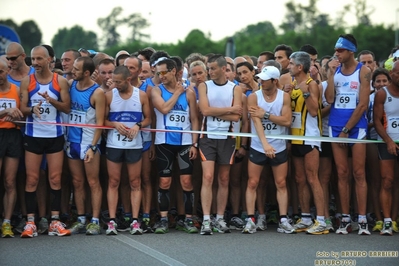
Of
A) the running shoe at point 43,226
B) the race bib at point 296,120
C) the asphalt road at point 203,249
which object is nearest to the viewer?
the asphalt road at point 203,249

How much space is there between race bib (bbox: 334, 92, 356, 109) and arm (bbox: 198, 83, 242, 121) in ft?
4.54

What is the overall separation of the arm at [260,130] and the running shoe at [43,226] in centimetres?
321

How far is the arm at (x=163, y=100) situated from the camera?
12.0 meters

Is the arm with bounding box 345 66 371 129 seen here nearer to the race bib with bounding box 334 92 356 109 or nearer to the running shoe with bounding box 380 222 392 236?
the race bib with bounding box 334 92 356 109

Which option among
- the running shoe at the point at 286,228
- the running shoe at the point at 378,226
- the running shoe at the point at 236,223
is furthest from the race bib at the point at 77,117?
the running shoe at the point at 378,226

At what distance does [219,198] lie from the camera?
40.0 feet

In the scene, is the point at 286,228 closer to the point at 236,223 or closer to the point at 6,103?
the point at 236,223

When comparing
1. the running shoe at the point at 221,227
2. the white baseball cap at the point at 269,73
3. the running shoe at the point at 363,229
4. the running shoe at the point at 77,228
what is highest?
the white baseball cap at the point at 269,73

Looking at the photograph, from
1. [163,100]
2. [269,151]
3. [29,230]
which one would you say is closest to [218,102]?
[163,100]

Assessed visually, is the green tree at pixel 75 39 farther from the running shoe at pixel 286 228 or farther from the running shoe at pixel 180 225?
the running shoe at pixel 286 228

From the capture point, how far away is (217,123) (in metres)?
12.1

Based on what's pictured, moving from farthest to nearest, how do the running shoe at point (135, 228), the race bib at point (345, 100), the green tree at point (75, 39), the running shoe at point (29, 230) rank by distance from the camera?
the green tree at point (75, 39) → the race bib at point (345, 100) → the running shoe at point (135, 228) → the running shoe at point (29, 230)

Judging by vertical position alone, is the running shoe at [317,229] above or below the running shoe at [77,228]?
above

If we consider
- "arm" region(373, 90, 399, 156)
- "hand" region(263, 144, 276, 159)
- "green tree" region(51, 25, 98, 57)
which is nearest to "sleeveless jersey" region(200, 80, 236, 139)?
"hand" region(263, 144, 276, 159)
